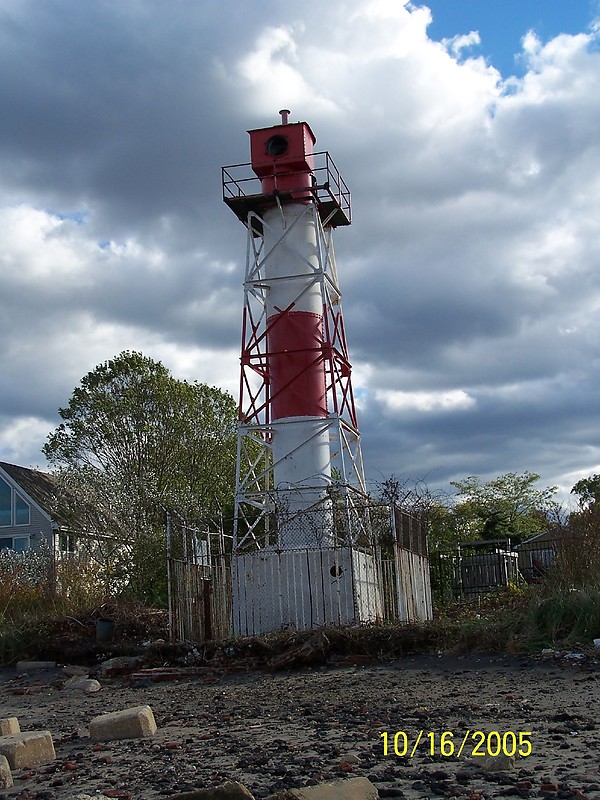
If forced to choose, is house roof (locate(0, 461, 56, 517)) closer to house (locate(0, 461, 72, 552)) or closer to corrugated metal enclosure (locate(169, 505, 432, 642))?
house (locate(0, 461, 72, 552))

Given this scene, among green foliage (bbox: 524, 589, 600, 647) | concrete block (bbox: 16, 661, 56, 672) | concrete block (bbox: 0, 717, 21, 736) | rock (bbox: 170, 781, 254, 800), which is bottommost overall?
rock (bbox: 170, 781, 254, 800)

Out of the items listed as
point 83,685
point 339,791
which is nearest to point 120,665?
point 83,685

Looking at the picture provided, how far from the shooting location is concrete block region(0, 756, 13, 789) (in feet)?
22.0

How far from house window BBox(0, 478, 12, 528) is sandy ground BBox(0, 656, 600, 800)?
24290mm

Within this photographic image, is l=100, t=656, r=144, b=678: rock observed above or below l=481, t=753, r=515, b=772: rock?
above

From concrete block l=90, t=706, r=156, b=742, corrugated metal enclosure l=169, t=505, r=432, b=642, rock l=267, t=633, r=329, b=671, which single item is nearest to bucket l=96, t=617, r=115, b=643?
corrugated metal enclosure l=169, t=505, r=432, b=642

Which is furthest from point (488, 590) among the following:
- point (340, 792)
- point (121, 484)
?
point (340, 792)

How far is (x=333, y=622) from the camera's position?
14820 mm

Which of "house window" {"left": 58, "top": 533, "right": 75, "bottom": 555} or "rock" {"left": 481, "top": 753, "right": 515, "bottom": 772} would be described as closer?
"rock" {"left": 481, "top": 753, "right": 515, "bottom": 772}

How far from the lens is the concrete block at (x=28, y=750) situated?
731 centimetres

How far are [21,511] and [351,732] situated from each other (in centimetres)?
3002

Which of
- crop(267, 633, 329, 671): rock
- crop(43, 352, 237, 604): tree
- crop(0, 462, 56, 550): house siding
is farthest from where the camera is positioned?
crop(0, 462, 56, 550): house siding

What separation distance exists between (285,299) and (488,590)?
944cm

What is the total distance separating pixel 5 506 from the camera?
118 ft
